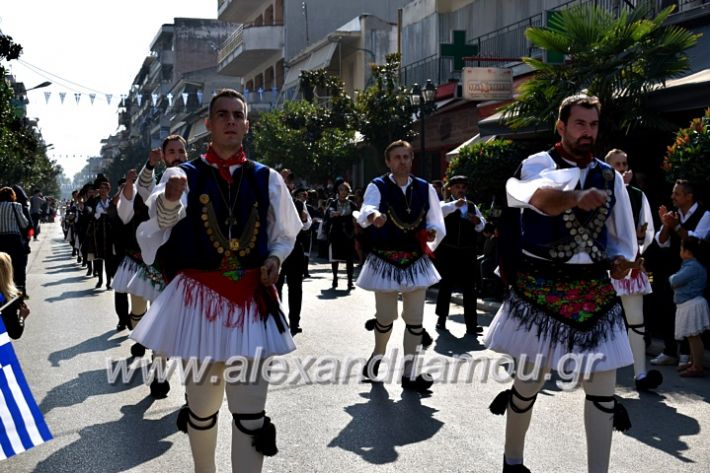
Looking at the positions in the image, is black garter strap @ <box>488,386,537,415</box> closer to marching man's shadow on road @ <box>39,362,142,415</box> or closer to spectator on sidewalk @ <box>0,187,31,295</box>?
marching man's shadow on road @ <box>39,362,142,415</box>

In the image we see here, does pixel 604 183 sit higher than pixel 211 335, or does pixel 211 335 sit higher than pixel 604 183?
pixel 604 183

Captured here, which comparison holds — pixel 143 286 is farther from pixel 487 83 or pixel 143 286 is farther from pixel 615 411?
pixel 487 83

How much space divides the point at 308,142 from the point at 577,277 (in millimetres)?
29149

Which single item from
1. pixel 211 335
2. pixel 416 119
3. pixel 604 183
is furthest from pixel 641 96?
pixel 416 119

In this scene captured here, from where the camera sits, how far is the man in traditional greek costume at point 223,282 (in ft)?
15.7

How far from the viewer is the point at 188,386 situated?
16.2ft

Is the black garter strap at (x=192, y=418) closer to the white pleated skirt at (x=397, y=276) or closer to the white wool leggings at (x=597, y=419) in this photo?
the white wool leggings at (x=597, y=419)

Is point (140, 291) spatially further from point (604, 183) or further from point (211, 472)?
point (604, 183)

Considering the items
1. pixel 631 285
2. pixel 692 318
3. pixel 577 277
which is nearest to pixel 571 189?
pixel 577 277

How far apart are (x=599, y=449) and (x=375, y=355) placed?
3897 mm

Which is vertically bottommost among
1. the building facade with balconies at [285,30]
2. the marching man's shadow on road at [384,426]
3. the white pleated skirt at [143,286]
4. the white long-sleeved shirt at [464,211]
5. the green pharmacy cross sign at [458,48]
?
the marching man's shadow on road at [384,426]

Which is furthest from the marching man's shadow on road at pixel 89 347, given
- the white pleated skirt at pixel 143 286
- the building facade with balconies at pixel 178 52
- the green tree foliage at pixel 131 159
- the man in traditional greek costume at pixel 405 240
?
the green tree foliage at pixel 131 159

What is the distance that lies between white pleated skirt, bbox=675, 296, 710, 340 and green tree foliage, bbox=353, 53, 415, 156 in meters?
19.3

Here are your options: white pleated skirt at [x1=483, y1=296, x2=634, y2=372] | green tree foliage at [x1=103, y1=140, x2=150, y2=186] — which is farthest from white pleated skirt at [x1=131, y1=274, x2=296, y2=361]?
green tree foliage at [x1=103, y1=140, x2=150, y2=186]
